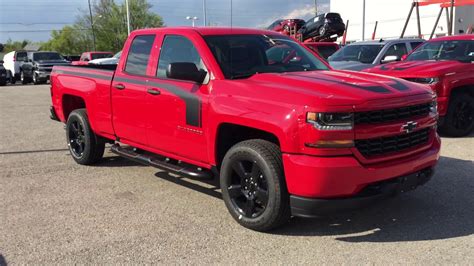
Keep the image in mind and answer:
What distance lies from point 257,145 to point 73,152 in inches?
153

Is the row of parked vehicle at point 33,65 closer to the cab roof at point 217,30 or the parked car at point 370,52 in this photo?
the parked car at point 370,52

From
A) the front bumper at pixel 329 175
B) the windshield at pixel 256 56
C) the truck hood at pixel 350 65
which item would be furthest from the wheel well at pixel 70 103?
the truck hood at pixel 350 65

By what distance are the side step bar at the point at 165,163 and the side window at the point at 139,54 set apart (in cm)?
97

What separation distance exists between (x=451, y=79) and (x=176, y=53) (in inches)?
204

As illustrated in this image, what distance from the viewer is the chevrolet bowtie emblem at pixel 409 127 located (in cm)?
400

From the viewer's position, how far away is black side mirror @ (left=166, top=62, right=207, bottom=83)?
4.44 meters

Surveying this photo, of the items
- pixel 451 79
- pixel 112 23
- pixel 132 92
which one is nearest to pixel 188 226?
pixel 132 92

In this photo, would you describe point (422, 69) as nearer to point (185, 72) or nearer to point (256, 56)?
point (256, 56)

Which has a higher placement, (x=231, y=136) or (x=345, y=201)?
(x=231, y=136)

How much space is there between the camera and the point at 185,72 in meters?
4.46

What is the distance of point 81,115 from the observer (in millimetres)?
6645

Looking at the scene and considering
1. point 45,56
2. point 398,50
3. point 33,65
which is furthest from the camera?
point 45,56

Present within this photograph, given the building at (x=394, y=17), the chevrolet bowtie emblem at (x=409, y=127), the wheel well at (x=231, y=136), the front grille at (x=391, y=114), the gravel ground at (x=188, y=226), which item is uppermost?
the building at (x=394, y=17)

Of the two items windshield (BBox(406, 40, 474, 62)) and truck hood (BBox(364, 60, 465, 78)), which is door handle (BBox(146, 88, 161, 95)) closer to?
truck hood (BBox(364, 60, 465, 78))
